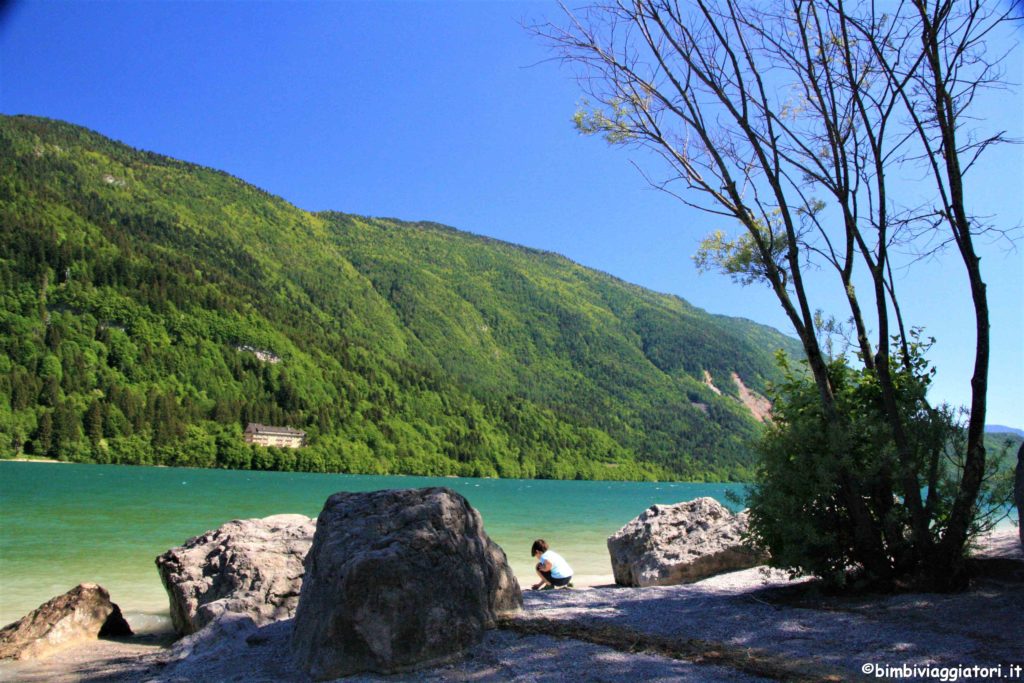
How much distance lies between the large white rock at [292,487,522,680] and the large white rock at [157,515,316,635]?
3.64 m

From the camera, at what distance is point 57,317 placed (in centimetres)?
12294

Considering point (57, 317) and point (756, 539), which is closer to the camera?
point (756, 539)

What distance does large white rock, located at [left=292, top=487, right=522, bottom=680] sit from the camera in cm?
609

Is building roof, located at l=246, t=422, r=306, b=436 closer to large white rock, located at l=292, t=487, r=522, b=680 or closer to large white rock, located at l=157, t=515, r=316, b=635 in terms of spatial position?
large white rock, located at l=157, t=515, r=316, b=635

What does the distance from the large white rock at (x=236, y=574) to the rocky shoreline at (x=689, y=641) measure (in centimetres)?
94

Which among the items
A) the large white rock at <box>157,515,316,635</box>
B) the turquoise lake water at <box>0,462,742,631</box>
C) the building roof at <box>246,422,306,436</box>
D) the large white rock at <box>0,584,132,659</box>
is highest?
the building roof at <box>246,422,306,436</box>

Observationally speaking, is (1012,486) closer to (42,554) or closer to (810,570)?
(810,570)

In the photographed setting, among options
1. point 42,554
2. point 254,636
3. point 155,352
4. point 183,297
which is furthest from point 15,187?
point 254,636

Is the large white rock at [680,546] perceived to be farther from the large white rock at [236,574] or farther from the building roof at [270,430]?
the building roof at [270,430]

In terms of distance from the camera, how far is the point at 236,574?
34.4 ft

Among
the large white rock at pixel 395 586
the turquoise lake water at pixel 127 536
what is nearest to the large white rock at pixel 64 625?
the turquoise lake water at pixel 127 536

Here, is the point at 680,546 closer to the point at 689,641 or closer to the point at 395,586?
the point at 689,641

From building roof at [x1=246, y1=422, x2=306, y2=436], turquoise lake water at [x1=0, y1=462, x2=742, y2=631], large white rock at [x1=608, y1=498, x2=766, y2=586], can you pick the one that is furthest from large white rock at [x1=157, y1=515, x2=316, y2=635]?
building roof at [x1=246, y1=422, x2=306, y2=436]

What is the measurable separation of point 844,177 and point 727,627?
6193mm
